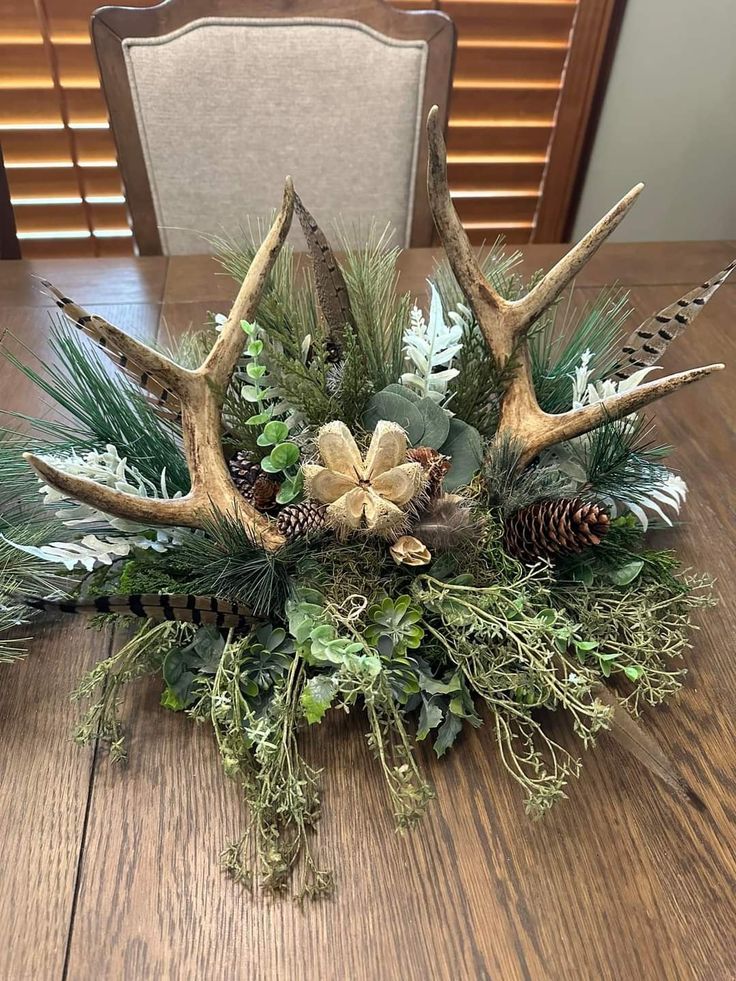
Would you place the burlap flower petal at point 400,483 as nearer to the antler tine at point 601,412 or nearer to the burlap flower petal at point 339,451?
the burlap flower petal at point 339,451

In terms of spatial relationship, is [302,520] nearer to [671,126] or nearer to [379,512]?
[379,512]

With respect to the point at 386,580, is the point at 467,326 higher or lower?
higher

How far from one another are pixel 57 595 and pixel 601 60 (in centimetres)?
162

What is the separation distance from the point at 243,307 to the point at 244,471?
0.39ft

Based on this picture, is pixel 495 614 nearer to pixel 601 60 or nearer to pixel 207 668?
pixel 207 668

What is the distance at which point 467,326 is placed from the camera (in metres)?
0.59

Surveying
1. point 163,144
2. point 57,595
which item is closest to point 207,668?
point 57,595

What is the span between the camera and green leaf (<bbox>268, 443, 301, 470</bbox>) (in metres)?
0.49

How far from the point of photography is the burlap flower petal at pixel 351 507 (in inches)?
18.3

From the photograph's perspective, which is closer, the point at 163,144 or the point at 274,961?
the point at 274,961

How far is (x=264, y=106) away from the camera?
99 cm

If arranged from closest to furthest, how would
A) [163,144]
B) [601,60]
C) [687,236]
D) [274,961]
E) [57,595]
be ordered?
[274,961], [57,595], [163,144], [601,60], [687,236]

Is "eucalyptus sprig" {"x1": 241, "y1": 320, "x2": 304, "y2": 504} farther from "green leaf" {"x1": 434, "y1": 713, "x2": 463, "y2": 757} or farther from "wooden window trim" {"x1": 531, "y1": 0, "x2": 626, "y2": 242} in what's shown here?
"wooden window trim" {"x1": 531, "y1": 0, "x2": 626, "y2": 242}

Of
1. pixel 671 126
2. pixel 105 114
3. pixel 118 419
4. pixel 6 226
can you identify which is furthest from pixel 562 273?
pixel 671 126
